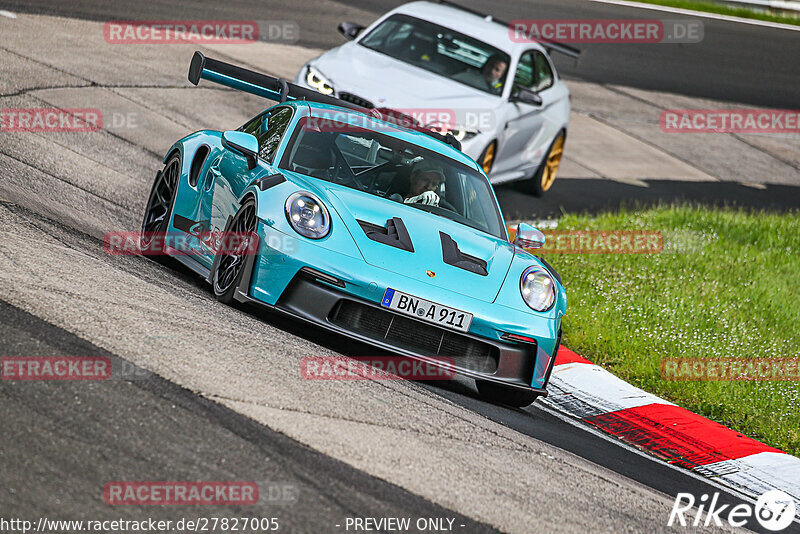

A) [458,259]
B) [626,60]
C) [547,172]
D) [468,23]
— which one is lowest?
[547,172]

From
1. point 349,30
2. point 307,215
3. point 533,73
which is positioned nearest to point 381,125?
point 307,215

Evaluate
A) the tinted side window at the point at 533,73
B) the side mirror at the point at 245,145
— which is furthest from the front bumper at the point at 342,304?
the tinted side window at the point at 533,73

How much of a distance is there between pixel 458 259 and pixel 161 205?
2543 millimetres

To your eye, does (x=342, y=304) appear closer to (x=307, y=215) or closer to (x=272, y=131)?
(x=307, y=215)

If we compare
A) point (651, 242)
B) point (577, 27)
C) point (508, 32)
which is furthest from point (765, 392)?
point (577, 27)

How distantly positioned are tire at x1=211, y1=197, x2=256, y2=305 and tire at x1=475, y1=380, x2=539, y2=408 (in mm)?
1579

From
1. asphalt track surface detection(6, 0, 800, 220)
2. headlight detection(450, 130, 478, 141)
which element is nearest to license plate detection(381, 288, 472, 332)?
headlight detection(450, 130, 478, 141)

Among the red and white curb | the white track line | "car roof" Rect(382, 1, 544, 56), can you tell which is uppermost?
the white track line

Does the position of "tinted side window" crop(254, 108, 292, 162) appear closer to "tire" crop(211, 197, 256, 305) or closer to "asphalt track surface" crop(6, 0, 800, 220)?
"tire" crop(211, 197, 256, 305)

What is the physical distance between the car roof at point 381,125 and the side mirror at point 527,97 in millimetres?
4272

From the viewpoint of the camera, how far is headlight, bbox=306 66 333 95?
1092 cm

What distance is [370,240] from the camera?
6.20 metres

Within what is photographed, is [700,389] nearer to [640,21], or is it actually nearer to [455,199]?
[455,199]

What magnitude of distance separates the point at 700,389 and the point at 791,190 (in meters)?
9.99
